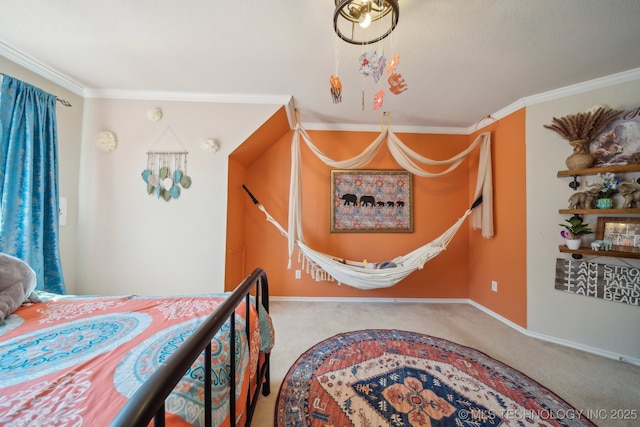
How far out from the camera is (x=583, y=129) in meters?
1.69

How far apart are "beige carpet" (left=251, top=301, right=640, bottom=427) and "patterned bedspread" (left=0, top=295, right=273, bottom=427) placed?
2.12ft

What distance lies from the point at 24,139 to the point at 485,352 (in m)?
3.71

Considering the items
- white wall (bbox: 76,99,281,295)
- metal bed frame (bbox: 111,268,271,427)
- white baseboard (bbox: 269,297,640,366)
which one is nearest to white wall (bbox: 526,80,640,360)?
white baseboard (bbox: 269,297,640,366)

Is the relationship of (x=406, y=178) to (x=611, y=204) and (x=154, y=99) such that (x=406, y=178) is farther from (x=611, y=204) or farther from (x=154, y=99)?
(x=154, y=99)

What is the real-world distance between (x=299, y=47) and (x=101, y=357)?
1845mm

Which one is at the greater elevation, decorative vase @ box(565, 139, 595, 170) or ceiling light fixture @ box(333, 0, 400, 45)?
ceiling light fixture @ box(333, 0, 400, 45)

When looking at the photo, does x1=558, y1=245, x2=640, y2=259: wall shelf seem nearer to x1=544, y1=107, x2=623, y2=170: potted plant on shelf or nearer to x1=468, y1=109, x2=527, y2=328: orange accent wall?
x1=468, y1=109, x2=527, y2=328: orange accent wall

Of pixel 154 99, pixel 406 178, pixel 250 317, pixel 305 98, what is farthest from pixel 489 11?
pixel 154 99

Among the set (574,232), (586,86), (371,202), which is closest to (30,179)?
(371,202)

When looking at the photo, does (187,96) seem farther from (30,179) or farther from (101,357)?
(101,357)

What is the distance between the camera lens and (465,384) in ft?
4.36

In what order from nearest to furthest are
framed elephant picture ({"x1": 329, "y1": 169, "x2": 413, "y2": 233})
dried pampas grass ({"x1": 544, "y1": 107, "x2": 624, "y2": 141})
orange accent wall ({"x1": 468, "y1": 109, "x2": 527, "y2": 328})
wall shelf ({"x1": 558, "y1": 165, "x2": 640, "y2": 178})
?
wall shelf ({"x1": 558, "y1": 165, "x2": 640, "y2": 178}) < dried pampas grass ({"x1": 544, "y1": 107, "x2": 624, "y2": 141}) < orange accent wall ({"x1": 468, "y1": 109, "x2": 527, "y2": 328}) < framed elephant picture ({"x1": 329, "y1": 169, "x2": 413, "y2": 233})

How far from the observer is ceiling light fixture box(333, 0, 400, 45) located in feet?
3.13

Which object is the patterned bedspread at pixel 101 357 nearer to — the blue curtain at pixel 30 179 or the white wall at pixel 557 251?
the blue curtain at pixel 30 179
